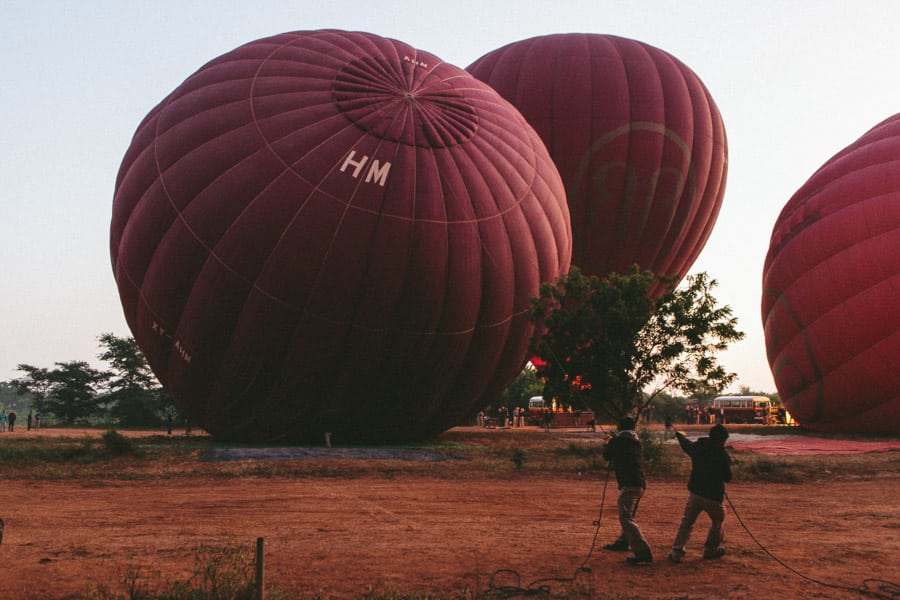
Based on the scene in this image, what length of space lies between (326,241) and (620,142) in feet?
44.4

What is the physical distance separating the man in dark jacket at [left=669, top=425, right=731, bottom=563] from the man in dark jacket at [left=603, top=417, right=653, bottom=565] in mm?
433

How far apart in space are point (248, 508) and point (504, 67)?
70.0ft

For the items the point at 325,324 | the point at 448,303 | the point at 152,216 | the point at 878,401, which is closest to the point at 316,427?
the point at 325,324

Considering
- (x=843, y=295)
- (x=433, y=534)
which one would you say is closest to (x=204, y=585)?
(x=433, y=534)

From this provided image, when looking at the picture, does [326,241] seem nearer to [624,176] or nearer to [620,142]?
[624,176]

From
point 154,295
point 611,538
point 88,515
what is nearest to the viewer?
point 611,538

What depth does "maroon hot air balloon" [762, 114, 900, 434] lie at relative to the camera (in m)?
25.0

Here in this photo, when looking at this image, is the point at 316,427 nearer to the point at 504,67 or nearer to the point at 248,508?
the point at 248,508

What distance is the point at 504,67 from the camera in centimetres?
2852

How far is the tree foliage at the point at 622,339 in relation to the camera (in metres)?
17.7

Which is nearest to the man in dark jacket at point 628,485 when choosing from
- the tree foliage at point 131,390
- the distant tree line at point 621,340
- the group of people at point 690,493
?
the group of people at point 690,493

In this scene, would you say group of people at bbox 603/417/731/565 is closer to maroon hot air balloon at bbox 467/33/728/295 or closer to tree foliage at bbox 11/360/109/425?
maroon hot air balloon at bbox 467/33/728/295

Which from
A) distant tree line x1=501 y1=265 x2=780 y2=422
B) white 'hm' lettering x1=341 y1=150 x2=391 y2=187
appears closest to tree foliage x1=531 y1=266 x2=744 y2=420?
distant tree line x1=501 y1=265 x2=780 y2=422

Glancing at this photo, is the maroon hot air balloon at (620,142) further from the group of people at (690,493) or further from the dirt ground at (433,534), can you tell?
the group of people at (690,493)
